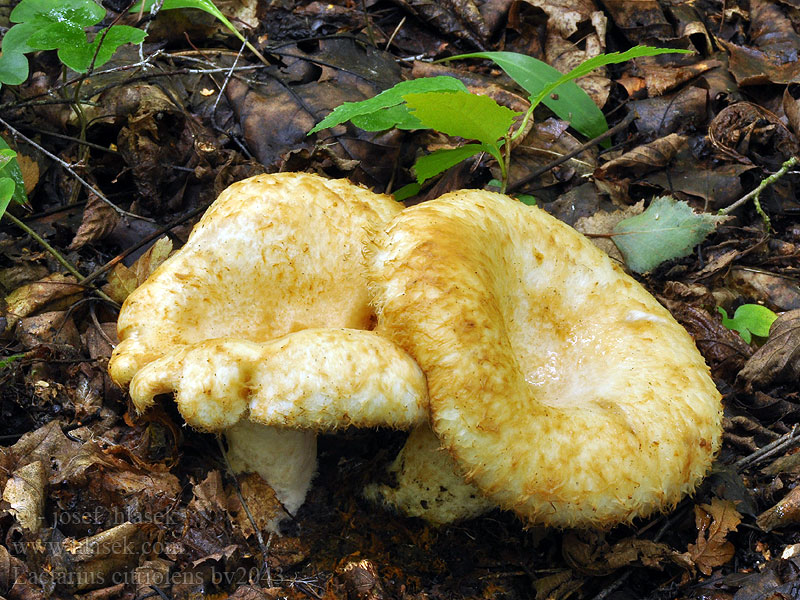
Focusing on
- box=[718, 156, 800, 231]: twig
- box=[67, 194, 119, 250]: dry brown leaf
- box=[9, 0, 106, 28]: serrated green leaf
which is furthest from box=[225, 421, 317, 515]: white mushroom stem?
box=[718, 156, 800, 231]: twig

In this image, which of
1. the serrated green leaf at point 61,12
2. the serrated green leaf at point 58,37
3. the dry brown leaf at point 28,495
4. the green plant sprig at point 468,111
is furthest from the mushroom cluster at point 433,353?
the serrated green leaf at point 61,12

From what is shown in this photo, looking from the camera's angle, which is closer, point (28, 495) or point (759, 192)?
point (28, 495)

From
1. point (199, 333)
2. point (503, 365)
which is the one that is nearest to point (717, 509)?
point (503, 365)

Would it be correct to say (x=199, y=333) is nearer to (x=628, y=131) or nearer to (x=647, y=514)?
(x=647, y=514)

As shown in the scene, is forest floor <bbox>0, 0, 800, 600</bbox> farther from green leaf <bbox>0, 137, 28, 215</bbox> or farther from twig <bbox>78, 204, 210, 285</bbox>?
green leaf <bbox>0, 137, 28, 215</bbox>

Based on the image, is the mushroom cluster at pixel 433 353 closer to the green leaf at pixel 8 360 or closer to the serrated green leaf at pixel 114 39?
the green leaf at pixel 8 360

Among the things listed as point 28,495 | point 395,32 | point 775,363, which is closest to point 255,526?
point 28,495

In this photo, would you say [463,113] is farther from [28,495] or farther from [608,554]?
[28,495]
